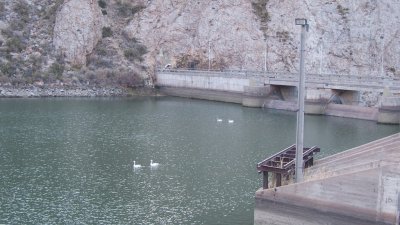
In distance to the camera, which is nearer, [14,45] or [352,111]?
[352,111]

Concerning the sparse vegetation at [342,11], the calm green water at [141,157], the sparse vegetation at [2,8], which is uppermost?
the sparse vegetation at [2,8]

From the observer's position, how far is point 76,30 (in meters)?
95.2

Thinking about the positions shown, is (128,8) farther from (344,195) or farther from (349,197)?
(349,197)

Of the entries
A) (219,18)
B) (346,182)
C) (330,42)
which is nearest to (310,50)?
(330,42)

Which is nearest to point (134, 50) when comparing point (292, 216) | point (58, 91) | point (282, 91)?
point (58, 91)

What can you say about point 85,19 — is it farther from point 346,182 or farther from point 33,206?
point 346,182

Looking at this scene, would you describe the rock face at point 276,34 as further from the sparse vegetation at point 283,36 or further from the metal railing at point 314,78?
the metal railing at point 314,78

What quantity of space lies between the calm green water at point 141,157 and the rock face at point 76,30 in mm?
18602

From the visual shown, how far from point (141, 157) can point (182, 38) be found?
56.7m

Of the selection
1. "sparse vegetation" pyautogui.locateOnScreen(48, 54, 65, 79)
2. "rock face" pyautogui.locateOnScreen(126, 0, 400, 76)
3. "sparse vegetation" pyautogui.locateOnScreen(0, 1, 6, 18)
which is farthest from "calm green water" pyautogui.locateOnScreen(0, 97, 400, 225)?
"sparse vegetation" pyautogui.locateOnScreen(0, 1, 6, 18)

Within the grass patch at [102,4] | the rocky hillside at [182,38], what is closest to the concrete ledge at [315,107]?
the rocky hillside at [182,38]

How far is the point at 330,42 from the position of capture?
9131 cm

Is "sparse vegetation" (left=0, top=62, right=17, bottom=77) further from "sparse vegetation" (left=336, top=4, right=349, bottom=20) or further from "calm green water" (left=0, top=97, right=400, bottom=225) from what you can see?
"sparse vegetation" (left=336, top=4, right=349, bottom=20)

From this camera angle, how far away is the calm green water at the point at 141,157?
31.3 metres
